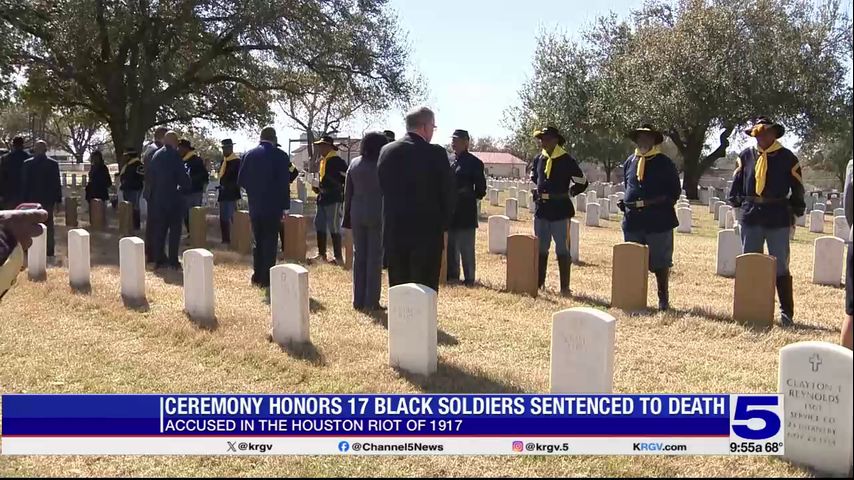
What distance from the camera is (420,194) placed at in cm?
647

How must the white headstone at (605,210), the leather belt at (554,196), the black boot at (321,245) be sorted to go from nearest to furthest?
1. the leather belt at (554,196)
2. the black boot at (321,245)
3. the white headstone at (605,210)

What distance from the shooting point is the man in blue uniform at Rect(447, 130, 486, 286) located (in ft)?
32.0

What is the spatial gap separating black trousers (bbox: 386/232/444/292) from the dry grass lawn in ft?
1.99

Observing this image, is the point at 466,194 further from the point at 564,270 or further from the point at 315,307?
the point at 315,307

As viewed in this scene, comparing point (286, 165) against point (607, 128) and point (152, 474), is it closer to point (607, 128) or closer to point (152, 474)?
point (152, 474)

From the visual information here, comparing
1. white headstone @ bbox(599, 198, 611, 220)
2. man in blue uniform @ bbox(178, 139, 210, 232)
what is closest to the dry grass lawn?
man in blue uniform @ bbox(178, 139, 210, 232)

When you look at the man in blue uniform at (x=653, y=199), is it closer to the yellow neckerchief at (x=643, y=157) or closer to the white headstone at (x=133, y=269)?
the yellow neckerchief at (x=643, y=157)

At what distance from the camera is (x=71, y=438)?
425 centimetres

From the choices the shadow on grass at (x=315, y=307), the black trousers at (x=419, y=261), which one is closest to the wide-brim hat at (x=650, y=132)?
the black trousers at (x=419, y=261)

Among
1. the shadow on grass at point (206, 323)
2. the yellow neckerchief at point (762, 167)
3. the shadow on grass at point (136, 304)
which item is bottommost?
the shadow on grass at point (206, 323)

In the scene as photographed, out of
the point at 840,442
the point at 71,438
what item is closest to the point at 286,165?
the point at 71,438

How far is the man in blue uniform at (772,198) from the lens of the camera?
7.20m

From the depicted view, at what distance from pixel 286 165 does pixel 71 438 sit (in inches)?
206

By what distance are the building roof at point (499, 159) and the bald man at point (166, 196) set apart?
94745 millimetres
